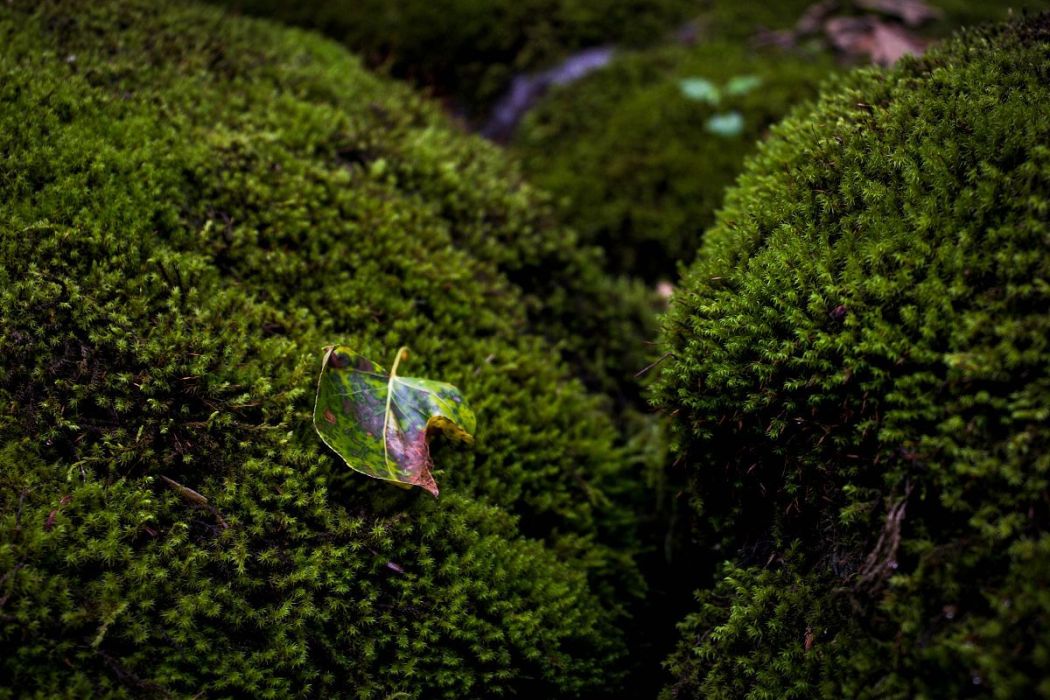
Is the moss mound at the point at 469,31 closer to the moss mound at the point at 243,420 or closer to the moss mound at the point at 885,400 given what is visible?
the moss mound at the point at 243,420

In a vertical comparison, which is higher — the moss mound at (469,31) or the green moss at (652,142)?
the moss mound at (469,31)

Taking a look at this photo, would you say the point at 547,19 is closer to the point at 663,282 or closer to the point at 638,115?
the point at 638,115

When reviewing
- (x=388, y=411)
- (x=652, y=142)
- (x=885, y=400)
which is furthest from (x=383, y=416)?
(x=652, y=142)

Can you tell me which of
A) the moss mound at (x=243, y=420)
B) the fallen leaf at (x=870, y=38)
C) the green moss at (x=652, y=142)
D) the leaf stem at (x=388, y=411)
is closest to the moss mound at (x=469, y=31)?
the green moss at (x=652, y=142)

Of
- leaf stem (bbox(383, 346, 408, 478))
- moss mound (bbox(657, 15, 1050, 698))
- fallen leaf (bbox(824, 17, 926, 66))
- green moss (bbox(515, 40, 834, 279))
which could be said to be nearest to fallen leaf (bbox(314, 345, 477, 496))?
leaf stem (bbox(383, 346, 408, 478))

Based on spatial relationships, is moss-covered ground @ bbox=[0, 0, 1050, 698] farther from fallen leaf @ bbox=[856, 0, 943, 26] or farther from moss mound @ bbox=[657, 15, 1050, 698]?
fallen leaf @ bbox=[856, 0, 943, 26]
